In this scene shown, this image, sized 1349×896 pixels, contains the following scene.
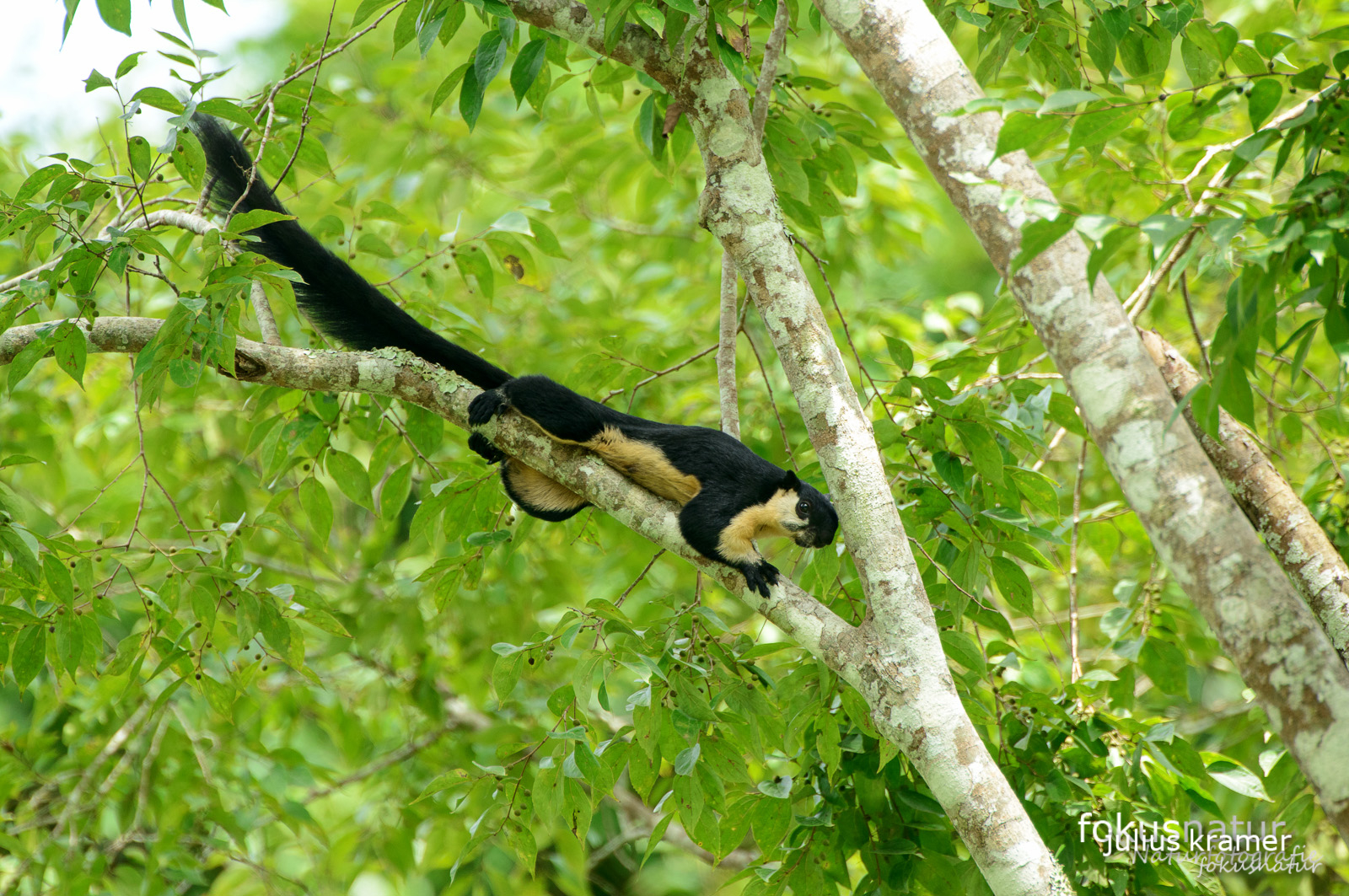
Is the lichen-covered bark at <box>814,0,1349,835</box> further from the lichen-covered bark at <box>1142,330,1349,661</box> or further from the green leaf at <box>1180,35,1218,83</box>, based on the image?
the green leaf at <box>1180,35,1218,83</box>

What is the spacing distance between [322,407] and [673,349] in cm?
135

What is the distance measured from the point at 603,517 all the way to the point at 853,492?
262 centimetres

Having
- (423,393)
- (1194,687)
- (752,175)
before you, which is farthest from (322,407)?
(1194,687)

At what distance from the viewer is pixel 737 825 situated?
7.79ft

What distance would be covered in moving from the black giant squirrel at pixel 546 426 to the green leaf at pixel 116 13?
0.70m

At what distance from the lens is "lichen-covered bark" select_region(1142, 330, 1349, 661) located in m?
2.15

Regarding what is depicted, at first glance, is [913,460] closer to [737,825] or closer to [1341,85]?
[737,825]

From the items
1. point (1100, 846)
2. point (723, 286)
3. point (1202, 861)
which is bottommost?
point (1202, 861)

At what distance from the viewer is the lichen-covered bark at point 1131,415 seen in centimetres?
136

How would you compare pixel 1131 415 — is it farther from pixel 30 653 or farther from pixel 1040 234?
pixel 30 653

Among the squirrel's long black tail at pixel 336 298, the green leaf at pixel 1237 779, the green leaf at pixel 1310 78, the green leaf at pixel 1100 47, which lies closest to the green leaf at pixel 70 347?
the squirrel's long black tail at pixel 336 298

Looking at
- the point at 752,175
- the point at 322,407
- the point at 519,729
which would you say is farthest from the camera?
the point at 519,729

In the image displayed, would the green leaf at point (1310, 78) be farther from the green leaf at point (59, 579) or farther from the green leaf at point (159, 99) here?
the green leaf at point (59, 579)

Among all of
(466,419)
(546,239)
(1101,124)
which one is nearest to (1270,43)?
(1101,124)
